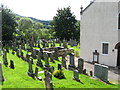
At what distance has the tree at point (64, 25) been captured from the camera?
140ft

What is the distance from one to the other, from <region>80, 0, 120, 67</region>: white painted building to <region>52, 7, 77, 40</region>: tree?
24872 mm

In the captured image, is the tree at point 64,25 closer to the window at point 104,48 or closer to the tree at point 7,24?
the tree at point 7,24

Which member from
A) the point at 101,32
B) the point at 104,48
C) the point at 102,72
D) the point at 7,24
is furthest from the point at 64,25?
the point at 102,72

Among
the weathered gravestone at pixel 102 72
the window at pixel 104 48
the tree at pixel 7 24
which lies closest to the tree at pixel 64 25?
the tree at pixel 7 24

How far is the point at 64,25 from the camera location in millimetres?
42906

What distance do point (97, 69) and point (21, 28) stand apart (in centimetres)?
3245

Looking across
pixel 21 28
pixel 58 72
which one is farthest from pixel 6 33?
pixel 58 72

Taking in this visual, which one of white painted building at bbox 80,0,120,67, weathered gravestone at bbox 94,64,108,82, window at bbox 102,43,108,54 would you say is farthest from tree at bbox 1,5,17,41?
weathered gravestone at bbox 94,64,108,82

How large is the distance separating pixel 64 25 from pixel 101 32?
27470 millimetres

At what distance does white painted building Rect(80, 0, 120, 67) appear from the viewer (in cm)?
1506

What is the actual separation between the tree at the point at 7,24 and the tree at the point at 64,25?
53.6 ft

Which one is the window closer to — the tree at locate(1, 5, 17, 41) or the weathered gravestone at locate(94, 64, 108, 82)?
the weathered gravestone at locate(94, 64, 108, 82)

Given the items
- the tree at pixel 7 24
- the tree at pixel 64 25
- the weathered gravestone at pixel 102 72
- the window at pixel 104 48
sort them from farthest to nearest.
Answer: the tree at pixel 64 25 → the tree at pixel 7 24 → the window at pixel 104 48 → the weathered gravestone at pixel 102 72

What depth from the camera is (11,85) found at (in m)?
7.81
